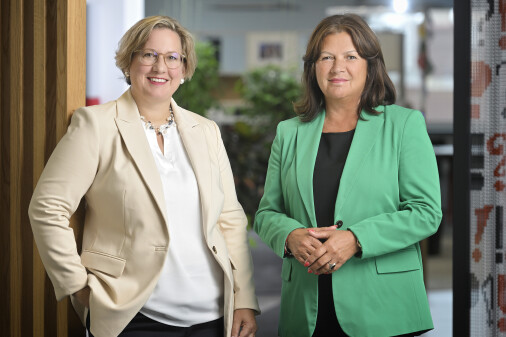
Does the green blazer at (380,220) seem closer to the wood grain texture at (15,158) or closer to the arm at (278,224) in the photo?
the arm at (278,224)

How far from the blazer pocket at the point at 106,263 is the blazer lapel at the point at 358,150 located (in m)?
0.61

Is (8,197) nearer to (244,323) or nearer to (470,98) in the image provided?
(244,323)

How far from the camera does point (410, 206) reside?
177 cm

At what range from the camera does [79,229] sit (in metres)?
1.86

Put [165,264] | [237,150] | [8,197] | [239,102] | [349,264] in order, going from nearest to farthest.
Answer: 1. [165,264]
2. [349,264]
3. [8,197]
4. [237,150]
5. [239,102]

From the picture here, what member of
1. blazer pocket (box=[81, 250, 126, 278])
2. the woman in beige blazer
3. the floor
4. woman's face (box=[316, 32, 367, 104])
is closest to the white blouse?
the woman in beige blazer

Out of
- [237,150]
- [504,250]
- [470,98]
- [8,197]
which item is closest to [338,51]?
[470,98]

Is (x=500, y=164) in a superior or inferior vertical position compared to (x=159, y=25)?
inferior

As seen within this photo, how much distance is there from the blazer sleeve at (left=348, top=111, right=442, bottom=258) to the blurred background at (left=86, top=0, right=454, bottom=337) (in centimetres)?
224

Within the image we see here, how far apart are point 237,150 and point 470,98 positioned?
3.50 meters

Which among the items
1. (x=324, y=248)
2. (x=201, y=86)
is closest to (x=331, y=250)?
(x=324, y=248)

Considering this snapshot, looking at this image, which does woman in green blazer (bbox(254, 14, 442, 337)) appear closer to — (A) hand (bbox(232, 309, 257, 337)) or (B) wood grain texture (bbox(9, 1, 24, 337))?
(A) hand (bbox(232, 309, 257, 337))

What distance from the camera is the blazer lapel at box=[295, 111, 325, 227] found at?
1824mm

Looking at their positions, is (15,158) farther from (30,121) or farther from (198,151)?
(198,151)
